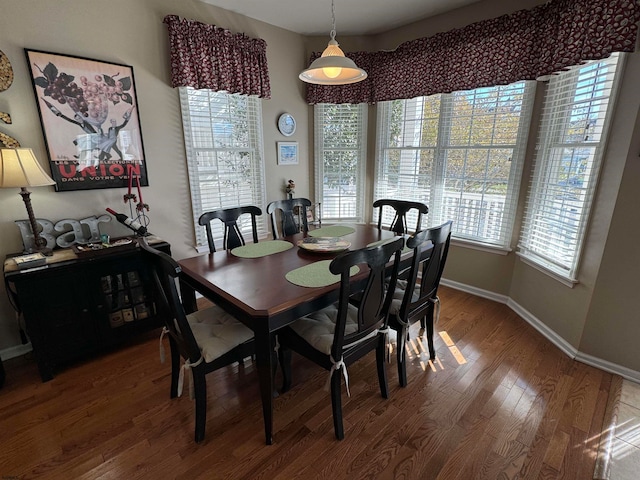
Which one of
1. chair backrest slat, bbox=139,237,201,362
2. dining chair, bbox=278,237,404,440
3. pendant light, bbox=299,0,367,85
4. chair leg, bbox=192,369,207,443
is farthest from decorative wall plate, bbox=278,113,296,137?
chair leg, bbox=192,369,207,443

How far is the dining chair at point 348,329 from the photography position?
4.92 ft

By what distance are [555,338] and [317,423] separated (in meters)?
2.04

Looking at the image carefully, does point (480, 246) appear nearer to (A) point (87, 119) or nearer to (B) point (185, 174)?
(B) point (185, 174)

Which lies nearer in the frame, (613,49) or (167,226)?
(613,49)

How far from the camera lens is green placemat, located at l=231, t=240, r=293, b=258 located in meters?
2.19

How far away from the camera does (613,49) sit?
1.97 meters

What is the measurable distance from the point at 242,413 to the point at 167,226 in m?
1.85

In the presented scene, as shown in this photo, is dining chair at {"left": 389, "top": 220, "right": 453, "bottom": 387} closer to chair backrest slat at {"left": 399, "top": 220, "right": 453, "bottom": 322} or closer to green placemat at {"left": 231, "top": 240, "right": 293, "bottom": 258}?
chair backrest slat at {"left": 399, "top": 220, "right": 453, "bottom": 322}

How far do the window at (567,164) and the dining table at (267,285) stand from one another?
1516 mm

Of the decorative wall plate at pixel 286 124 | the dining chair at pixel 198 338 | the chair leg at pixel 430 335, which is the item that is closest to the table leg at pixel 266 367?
the dining chair at pixel 198 338

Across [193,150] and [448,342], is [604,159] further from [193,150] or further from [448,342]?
[193,150]

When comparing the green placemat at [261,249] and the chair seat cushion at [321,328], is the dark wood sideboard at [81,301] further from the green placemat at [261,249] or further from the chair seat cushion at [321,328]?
the chair seat cushion at [321,328]

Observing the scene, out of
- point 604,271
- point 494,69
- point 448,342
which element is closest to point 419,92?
point 494,69

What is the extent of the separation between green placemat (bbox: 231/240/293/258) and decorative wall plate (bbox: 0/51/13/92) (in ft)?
5.86
